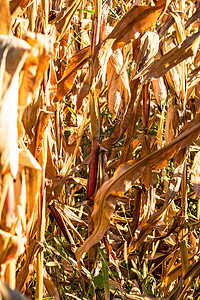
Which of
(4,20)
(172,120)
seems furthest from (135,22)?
(4,20)

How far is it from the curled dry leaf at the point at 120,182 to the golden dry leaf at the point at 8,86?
1.46 feet

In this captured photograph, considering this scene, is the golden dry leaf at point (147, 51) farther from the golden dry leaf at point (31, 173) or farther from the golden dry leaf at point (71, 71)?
the golden dry leaf at point (31, 173)

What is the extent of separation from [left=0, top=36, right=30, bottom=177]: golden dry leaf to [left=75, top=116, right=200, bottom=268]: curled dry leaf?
17.5 inches

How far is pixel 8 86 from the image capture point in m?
0.37

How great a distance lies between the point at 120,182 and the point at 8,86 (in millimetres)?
474

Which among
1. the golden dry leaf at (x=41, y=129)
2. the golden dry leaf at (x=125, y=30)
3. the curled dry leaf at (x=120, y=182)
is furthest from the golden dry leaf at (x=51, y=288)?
the golden dry leaf at (x=125, y=30)

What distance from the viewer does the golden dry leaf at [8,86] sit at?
1.21 feet

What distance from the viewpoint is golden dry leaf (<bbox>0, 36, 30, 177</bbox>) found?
14.6 inches

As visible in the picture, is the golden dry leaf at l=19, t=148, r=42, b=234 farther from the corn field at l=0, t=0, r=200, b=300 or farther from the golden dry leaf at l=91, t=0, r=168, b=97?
the golden dry leaf at l=91, t=0, r=168, b=97

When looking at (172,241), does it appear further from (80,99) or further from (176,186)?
(80,99)

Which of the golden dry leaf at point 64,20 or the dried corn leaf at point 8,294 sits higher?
the golden dry leaf at point 64,20

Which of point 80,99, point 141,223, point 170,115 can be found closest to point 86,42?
point 80,99

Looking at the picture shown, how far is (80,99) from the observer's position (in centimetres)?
105

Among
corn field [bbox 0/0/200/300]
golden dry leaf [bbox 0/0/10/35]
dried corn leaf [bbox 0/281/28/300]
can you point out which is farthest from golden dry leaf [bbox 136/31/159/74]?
dried corn leaf [bbox 0/281/28/300]
